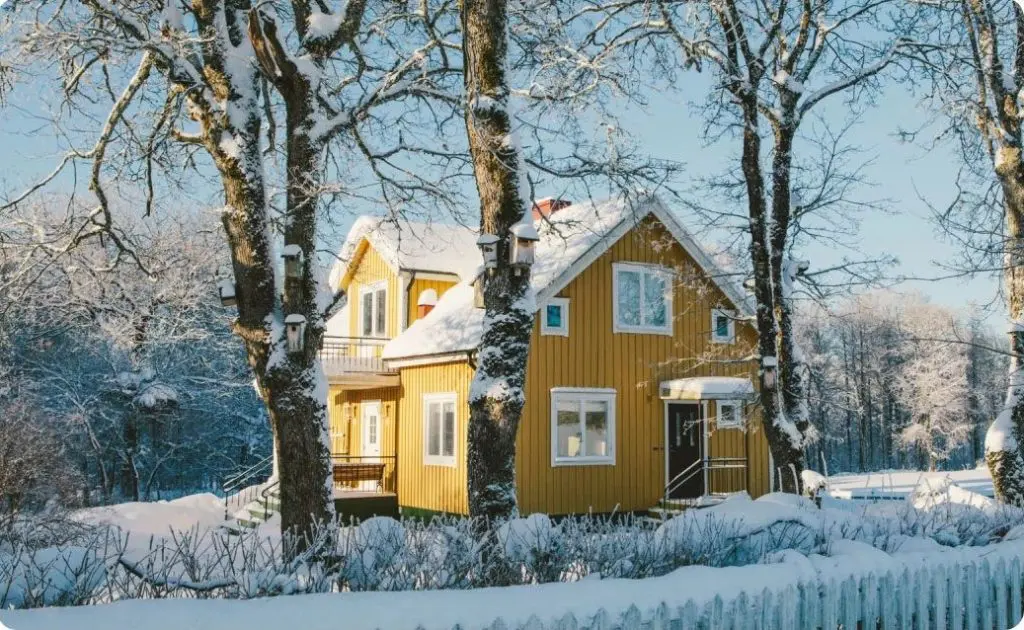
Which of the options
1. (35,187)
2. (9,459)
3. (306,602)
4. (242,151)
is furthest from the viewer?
(9,459)

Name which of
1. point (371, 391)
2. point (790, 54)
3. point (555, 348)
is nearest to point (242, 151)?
point (790, 54)

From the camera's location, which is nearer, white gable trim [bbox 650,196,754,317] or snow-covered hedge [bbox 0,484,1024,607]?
snow-covered hedge [bbox 0,484,1024,607]

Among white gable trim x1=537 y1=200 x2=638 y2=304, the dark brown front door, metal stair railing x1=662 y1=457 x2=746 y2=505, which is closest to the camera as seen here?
white gable trim x1=537 y1=200 x2=638 y2=304

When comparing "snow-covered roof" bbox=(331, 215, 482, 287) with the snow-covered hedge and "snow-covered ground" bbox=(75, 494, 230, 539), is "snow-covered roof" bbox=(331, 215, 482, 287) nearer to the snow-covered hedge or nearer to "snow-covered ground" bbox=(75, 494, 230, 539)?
"snow-covered ground" bbox=(75, 494, 230, 539)

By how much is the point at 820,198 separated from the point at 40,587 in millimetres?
11738

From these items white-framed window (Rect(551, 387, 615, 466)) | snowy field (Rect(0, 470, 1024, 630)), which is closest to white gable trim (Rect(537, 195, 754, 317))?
white-framed window (Rect(551, 387, 615, 466))

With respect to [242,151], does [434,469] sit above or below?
below

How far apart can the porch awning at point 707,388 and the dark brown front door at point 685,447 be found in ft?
2.85

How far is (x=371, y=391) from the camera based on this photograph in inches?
844

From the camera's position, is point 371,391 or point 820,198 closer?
point 820,198

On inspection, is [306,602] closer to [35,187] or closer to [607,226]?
[35,187]

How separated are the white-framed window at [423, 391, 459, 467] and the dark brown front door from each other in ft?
15.9

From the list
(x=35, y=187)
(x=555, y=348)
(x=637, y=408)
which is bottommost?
(x=637, y=408)

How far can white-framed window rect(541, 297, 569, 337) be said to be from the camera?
17438 millimetres
